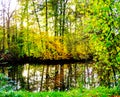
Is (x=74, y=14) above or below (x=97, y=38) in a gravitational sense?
above

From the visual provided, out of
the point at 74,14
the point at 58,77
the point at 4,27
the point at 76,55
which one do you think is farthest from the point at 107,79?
the point at 4,27

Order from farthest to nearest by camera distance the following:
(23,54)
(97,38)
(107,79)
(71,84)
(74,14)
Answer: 1. (74,14)
2. (23,54)
3. (71,84)
4. (107,79)
5. (97,38)

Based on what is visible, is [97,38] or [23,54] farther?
[23,54]

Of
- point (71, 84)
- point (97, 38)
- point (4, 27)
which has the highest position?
point (4, 27)

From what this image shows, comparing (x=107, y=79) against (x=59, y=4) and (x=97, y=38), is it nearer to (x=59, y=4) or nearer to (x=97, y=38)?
(x=97, y=38)

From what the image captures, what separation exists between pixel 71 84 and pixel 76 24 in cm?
2072

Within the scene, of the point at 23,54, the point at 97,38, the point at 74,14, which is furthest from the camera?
the point at 74,14

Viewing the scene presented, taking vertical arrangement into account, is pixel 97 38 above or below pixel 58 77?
above

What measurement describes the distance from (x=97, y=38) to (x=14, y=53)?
26554mm

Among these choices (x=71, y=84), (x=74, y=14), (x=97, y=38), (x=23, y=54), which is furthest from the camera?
(x=74, y=14)

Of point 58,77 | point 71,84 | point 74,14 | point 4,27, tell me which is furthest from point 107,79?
point 4,27

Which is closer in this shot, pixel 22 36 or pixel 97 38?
pixel 97 38

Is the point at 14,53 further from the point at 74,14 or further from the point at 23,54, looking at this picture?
the point at 74,14

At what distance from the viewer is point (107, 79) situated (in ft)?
52.1
